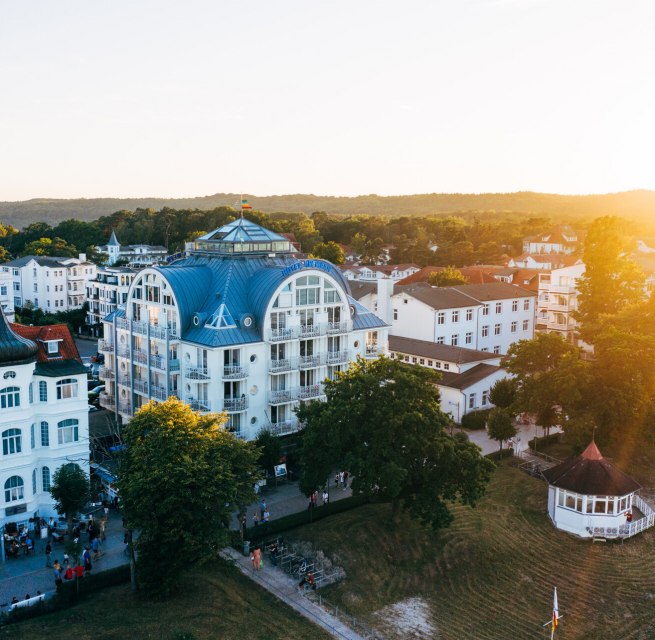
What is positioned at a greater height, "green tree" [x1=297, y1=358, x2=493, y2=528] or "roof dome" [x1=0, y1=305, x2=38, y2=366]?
"roof dome" [x1=0, y1=305, x2=38, y2=366]

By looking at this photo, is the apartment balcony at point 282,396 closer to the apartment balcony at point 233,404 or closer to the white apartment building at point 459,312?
the apartment balcony at point 233,404

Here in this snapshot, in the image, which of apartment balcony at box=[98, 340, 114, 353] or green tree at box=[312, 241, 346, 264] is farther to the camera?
green tree at box=[312, 241, 346, 264]

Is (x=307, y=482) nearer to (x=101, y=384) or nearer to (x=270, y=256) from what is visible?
(x=270, y=256)

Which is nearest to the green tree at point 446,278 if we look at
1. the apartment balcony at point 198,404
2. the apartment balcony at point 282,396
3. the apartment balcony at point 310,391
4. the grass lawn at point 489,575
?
A: the apartment balcony at point 310,391

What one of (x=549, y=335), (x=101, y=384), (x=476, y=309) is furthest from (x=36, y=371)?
(x=476, y=309)

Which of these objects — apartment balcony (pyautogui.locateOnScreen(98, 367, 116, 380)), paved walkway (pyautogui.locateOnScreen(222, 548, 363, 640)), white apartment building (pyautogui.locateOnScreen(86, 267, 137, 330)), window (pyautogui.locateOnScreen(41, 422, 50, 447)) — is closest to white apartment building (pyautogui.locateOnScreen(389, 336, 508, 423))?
apartment balcony (pyautogui.locateOnScreen(98, 367, 116, 380))

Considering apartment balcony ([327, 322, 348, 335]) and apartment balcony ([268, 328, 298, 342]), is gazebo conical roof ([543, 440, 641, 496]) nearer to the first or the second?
apartment balcony ([327, 322, 348, 335])
